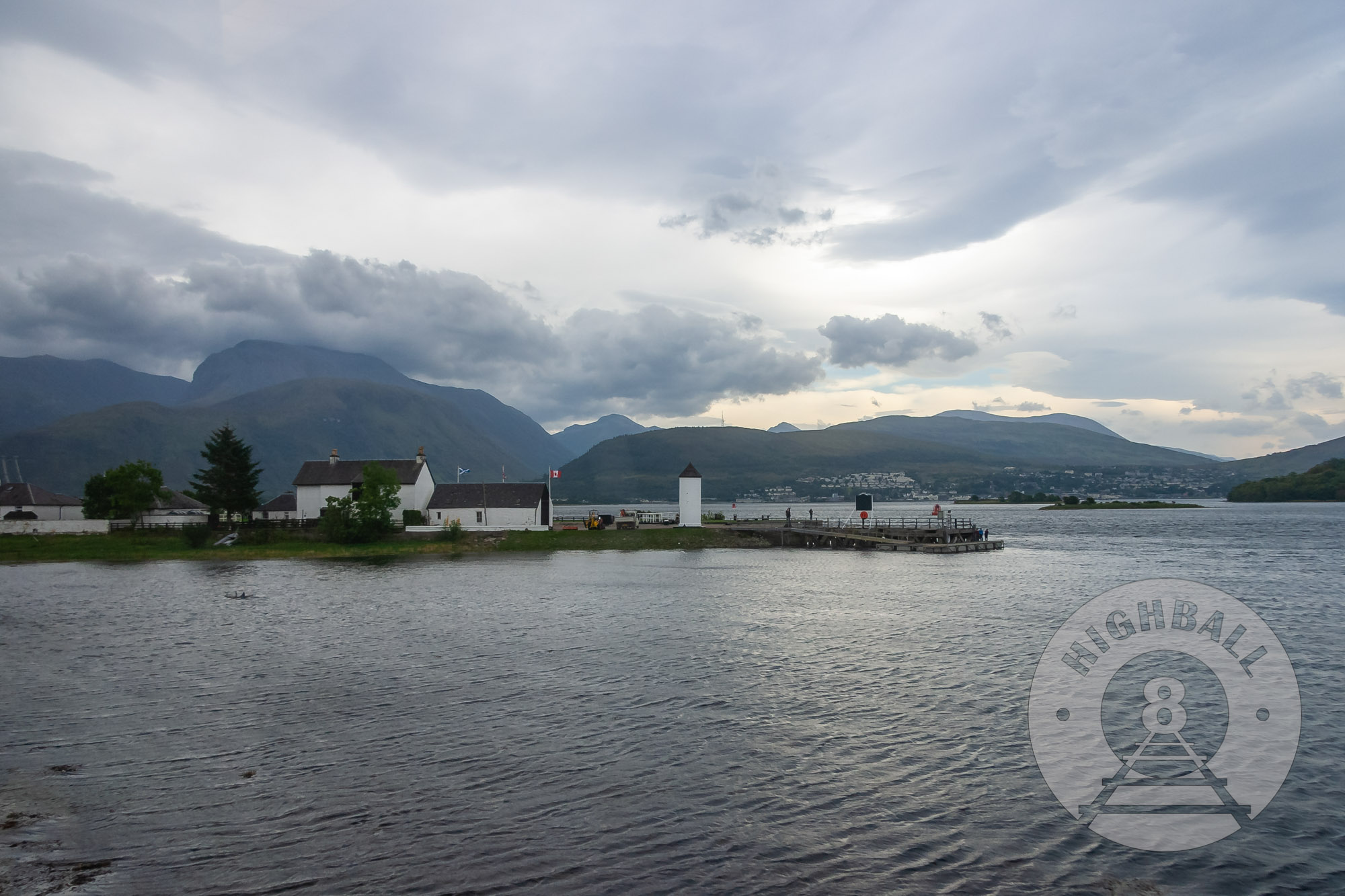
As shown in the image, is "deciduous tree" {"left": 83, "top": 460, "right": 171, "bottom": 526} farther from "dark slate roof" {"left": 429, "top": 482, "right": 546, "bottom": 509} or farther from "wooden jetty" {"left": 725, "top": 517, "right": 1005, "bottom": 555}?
"wooden jetty" {"left": 725, "top": 517, "right": 1005, "bottom": 555}

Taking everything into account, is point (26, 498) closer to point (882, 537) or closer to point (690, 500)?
point (690, 500)

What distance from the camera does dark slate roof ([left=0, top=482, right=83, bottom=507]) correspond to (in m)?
103

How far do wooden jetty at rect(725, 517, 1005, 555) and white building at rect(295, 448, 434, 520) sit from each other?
36.8 metres

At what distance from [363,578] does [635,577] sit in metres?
18.6

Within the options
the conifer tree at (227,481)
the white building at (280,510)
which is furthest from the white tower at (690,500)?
the conifer tree at (227,481)

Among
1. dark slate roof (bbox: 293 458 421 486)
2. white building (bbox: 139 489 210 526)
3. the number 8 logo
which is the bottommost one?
the number 8 logo

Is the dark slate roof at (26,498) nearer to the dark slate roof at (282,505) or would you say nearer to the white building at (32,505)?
the white building at (32,505)

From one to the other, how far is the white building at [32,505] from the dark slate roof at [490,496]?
50408 millimetres

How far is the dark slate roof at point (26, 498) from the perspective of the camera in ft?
339

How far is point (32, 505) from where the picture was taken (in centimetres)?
10294

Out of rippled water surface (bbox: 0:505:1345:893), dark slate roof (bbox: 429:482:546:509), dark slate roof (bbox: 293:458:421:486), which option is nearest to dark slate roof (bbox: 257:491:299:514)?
dark slate roof (bbox: 293:458:421:486)

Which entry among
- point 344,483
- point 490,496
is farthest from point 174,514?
point 490,496

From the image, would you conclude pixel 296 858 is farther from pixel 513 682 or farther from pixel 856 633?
pixel 856 633

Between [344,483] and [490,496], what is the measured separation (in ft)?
57.9
